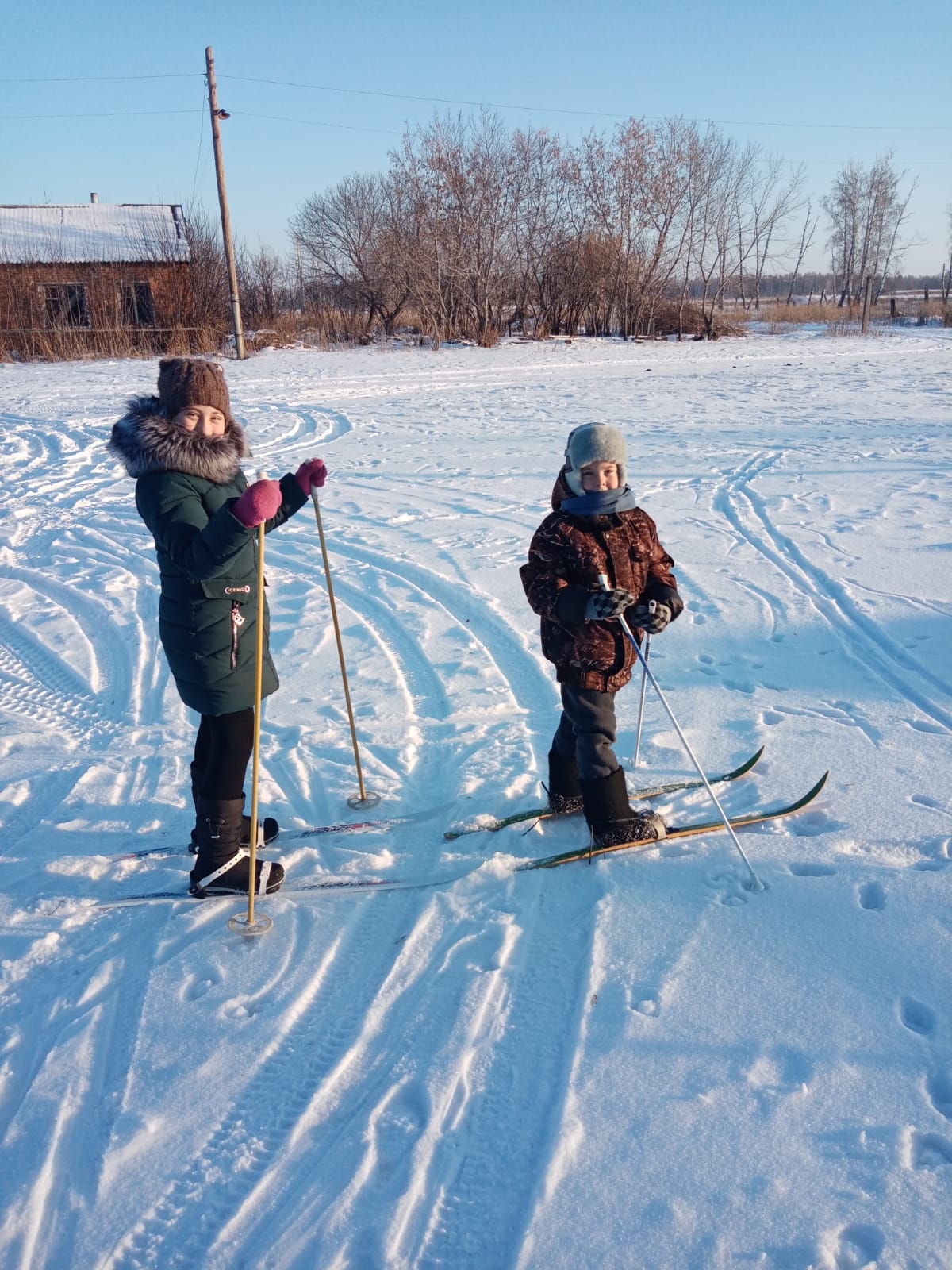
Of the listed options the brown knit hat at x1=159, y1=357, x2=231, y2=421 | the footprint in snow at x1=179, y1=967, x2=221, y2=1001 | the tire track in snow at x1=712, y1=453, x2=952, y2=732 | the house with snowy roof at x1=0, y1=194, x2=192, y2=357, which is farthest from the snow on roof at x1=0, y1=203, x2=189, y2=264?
the footprint in snow at x1=179, y1=967, x2=221, y2=1001

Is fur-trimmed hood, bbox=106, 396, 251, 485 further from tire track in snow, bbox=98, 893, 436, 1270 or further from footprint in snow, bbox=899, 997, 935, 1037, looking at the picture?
footprint in snow, bbox=899, 997, 935, 1037

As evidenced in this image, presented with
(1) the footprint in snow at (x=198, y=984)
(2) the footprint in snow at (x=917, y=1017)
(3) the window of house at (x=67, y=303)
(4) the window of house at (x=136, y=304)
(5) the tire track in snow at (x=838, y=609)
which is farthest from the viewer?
(4) the window of house at (x=136, y=304)

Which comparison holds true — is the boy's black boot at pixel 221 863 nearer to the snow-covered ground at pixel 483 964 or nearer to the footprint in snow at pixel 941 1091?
the snow-covered ground at pixel 483 964

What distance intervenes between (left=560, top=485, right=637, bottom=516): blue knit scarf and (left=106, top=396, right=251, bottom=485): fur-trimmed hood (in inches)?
45.9

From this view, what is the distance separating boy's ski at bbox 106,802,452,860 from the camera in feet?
11.0

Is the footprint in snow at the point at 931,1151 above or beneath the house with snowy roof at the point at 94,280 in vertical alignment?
beneath

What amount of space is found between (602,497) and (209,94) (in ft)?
79.8

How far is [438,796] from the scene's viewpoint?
3678 millimetres

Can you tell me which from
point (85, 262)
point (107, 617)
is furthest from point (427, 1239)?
point (85, 262)

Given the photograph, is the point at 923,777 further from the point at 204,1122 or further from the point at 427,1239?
the point at 204,1122

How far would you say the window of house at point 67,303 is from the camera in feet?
83.5

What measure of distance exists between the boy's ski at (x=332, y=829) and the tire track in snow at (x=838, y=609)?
245cm

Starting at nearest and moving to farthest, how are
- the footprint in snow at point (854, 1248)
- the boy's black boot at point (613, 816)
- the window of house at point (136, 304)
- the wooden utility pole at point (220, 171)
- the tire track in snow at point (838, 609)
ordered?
the footprint in snow at point (854, 1248) → the boy's black boot at point (613, 816) → the tire track in snow at point (838, 609) → the wooden utility pole at point (220, 171) → the window of house at point (136, 304)

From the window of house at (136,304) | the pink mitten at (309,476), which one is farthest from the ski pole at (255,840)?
the window of house at (136,304)
